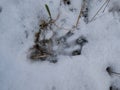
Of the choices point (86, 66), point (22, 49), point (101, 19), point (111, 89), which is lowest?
point (111, 89)

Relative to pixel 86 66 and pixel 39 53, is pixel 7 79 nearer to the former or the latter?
pixel 39 53

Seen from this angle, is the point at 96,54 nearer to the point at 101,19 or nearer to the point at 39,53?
the point at 101,19

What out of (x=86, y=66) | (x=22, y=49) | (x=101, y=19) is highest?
(x=101, y=19)

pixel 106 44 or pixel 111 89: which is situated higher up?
pixel 106 44

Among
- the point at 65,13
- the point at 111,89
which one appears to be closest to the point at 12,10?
the point at 65,13

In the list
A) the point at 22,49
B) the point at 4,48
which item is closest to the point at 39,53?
the point at 22,49

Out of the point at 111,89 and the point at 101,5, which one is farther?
the point at 101,5
